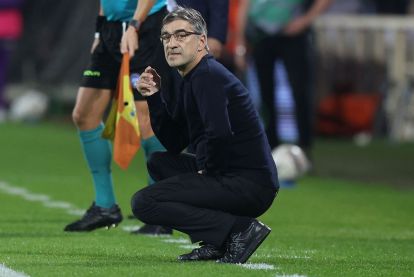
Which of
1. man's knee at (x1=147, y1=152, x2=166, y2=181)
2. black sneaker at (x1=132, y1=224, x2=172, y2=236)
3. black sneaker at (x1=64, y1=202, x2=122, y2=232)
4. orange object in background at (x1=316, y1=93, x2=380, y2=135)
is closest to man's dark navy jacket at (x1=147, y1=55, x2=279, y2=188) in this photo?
man's knee at (x1=147, y1=152, x2=166, y2=181)

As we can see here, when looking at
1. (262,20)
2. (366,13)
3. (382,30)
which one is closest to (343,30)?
(382,30)

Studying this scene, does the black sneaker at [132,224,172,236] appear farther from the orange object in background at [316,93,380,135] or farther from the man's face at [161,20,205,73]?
the orange object in background at [316,93,380,135]

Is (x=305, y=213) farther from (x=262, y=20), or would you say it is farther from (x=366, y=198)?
(x=262, y=20)

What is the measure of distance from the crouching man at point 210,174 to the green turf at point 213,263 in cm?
18

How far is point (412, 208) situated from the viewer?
11.6m

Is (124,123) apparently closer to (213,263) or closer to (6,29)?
(213,263)

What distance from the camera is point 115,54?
9.22m

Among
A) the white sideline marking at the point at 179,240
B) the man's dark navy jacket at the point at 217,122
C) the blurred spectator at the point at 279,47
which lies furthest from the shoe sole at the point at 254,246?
the blurred spectator at the point at 279,47

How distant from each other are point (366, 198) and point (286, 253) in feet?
14.4

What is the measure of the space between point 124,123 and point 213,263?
169cm

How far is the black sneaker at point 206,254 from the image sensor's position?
296 inches

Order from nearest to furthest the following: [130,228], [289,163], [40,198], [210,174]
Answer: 1. [210,174]
2. [130,228]
3. [40,198]
4. [289,163]

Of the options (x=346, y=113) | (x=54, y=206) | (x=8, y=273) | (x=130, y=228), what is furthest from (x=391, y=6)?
(x=8, y=273)

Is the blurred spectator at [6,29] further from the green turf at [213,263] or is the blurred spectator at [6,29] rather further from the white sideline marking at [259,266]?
the white sideline marking at [259,266]
